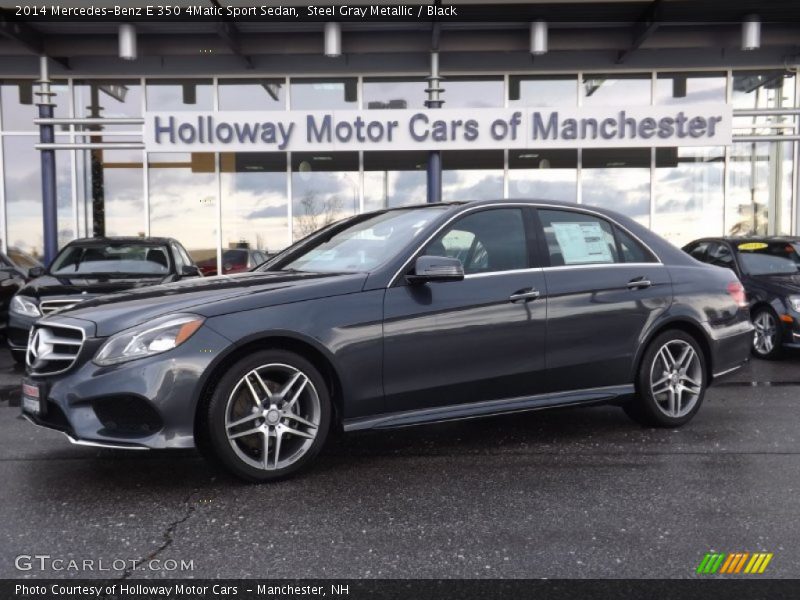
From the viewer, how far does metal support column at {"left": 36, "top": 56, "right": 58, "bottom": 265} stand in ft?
44.3

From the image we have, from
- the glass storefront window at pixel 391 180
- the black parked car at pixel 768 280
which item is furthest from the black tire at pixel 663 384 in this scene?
the glass storefront window at pixel 391 180

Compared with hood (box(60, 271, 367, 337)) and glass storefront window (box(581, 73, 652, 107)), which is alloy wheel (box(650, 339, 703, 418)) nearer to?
hood (box(60, 271, 367, 337))

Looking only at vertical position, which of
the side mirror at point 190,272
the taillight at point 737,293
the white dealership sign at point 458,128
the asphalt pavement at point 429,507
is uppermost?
the white dealership sign at point 458,128

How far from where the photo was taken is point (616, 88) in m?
15.1

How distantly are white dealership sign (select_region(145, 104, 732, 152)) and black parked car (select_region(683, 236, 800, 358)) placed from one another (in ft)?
10.7

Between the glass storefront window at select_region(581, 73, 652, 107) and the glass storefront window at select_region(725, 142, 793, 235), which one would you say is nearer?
the glass storefront window at select_region(581, 73, 652, 107)

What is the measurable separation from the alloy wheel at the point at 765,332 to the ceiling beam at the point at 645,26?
565 cm

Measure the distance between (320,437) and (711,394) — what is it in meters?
4.23

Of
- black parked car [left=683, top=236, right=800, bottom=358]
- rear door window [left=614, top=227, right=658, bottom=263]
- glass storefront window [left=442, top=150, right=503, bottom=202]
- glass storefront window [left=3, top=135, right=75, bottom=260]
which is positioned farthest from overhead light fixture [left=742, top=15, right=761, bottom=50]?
glass storefront window [left=3, top=135, right=75, bottom=260]

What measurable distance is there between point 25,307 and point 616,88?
11.6m

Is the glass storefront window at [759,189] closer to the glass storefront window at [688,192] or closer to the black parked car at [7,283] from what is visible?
the glass storefront window at [688,192]

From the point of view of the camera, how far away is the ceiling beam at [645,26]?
39.9 feet

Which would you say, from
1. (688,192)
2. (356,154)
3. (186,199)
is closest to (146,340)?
(356,154)

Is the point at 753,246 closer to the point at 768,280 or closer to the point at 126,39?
the point at 768,280
